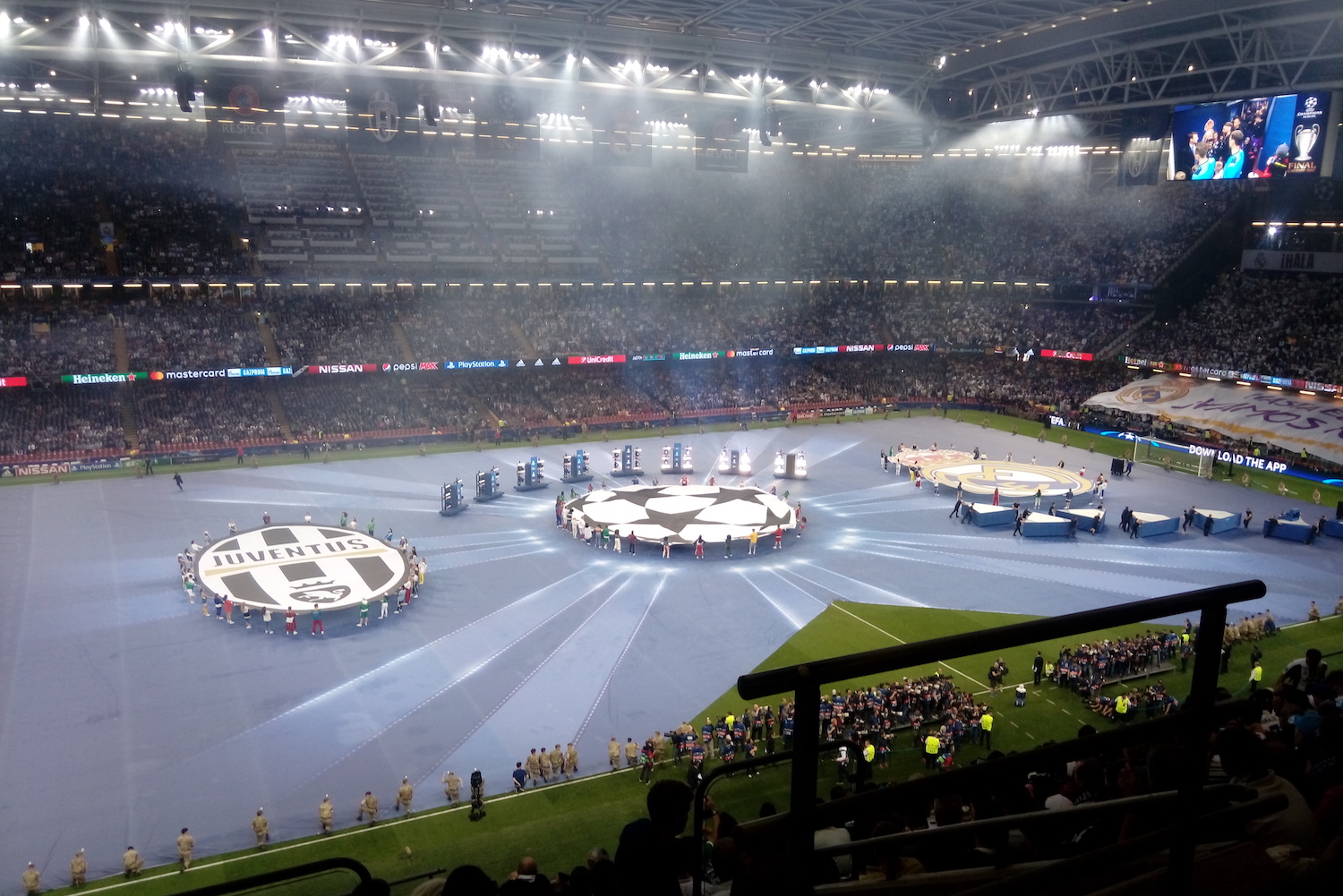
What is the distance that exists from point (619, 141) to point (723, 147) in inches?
179

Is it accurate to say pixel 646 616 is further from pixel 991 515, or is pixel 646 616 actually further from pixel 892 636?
pixel 991 515

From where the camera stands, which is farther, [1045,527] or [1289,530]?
[1045,527]

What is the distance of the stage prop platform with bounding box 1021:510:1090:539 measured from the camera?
41250 millimetres

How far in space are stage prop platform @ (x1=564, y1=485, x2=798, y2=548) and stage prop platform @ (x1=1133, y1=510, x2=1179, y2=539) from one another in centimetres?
1507

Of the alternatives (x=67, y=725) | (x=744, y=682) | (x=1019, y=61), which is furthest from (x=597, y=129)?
(x=744, y=682)

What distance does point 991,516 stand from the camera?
1671 inches

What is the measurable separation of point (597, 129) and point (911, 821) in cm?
3573

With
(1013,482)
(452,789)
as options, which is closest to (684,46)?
(1013,482)

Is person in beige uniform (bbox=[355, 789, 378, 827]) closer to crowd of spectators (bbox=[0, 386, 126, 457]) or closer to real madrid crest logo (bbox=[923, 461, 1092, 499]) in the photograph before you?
real madrid crest logo (bbox=[923, 461, 1092, 499])

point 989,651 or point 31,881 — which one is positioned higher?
point 989,651

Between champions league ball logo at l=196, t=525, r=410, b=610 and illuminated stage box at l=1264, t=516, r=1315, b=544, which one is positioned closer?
champions league ball logo at l=196, t=525, r=410, b=610

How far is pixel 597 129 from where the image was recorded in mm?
39312

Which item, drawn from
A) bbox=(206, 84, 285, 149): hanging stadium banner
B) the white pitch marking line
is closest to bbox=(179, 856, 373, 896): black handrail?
the white pitch marking line

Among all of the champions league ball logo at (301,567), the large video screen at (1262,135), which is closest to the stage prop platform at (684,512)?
the champions league ball logo at (301,567)
